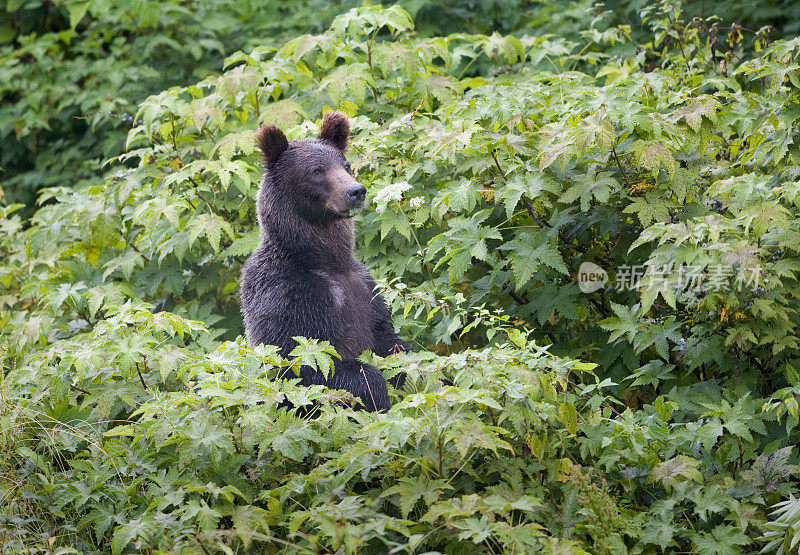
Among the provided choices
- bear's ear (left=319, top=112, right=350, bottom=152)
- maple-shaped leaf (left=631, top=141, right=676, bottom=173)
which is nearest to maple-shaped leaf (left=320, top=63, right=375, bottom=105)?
bear's ear (left=319, top=112, right=350, bottom=152)

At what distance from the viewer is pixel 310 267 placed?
4180 millimetres

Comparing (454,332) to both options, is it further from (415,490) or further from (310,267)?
(415,490)

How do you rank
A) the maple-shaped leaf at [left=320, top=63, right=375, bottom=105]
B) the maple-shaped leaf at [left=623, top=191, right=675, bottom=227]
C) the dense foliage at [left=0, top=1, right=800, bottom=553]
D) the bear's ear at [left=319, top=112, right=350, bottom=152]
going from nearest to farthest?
the dense foliage at [left=0, top=1, right=800, bottom=553] → the maple-shaped leaf at [left=623, top=191, right=675, bottom=227] → the bear's ear at [left=319, top=112, right=350, bottom=152] → the maple-shaped leaf at [left=320, top=63, right=375, bottom=105]

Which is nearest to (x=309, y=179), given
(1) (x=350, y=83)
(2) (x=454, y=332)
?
(2) (x=454, y=332)

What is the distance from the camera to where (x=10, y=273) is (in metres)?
6.13

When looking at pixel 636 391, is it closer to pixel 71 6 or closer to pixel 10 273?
pixel 10 273

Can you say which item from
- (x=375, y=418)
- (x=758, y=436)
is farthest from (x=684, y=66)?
(x=375, y=418)

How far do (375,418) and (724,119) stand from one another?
273cm

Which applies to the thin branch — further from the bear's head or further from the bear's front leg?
the bear's front leg

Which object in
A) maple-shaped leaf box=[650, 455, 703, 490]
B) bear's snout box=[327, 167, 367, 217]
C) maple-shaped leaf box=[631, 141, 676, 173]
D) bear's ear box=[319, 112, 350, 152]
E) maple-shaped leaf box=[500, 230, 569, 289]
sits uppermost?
bear's ear box=[319, 112, 350, 152]

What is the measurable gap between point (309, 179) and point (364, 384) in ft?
3.51

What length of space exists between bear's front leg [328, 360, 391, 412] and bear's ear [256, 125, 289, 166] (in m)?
1.12

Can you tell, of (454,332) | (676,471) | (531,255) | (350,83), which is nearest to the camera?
(676,471)

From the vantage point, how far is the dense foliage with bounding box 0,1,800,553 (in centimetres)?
321
